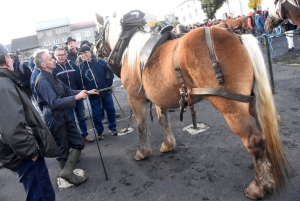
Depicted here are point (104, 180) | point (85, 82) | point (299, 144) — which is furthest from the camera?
point (85, 82)

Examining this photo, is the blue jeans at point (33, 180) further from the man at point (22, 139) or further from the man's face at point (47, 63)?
the man's face at point (47, 63)

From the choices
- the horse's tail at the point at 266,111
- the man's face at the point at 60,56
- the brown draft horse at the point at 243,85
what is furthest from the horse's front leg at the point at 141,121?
the man's face at the point at 60,56

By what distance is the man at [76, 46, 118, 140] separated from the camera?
4.58 m

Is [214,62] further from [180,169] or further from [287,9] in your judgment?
[287,9]

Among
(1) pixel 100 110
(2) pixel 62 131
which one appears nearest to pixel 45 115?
(2) pixel 62 131

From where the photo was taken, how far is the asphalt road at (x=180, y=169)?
263 centimetres

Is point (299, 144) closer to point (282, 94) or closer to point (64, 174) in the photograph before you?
point (282, 94)

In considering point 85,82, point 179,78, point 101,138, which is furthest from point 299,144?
point 85,82

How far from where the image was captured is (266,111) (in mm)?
2189

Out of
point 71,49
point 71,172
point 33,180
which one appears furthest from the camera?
point 71,49

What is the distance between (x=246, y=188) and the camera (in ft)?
7.89

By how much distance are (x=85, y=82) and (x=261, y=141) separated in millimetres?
3598

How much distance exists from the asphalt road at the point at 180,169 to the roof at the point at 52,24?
74.0 m

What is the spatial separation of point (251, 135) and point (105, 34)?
115 inches
